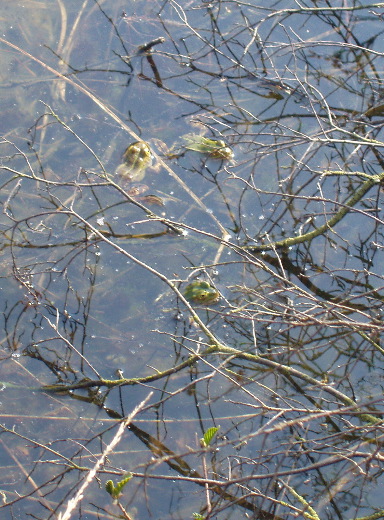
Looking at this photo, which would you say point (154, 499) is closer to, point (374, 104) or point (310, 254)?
point (310, 254)

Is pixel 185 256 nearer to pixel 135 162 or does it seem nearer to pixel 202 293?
pixel 202 293

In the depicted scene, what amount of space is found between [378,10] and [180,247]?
2.33m

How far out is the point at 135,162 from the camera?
3713mm

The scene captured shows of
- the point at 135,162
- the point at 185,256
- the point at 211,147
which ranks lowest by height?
the point at 185,256

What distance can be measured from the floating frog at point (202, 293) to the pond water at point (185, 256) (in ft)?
0.07

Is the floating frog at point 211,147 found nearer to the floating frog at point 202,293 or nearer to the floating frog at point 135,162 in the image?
the floating frog at point 135,162

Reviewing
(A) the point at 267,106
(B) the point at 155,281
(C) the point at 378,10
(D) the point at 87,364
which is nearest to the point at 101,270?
(B) the point at 155,281

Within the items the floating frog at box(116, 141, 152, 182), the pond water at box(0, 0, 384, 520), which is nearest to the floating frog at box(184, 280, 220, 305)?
the pond water at box(0, 0, 384, 520)

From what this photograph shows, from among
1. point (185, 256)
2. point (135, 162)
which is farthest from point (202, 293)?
point (135, 162)

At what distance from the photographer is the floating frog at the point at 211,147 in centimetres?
376

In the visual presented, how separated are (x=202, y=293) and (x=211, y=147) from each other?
0.97 meters

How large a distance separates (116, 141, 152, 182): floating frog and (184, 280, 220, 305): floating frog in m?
0.79

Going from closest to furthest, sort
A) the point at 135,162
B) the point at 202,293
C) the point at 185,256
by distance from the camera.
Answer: the point at 202,293 < the point at 185,256 < the point at 135,162

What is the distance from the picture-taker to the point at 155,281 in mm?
3371
